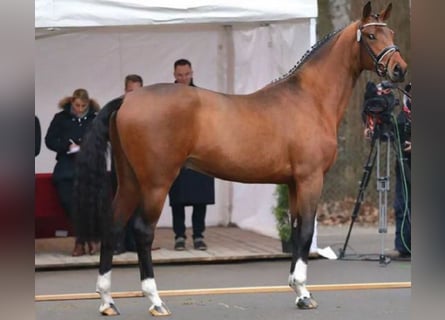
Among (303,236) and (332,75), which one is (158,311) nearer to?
(303,236)

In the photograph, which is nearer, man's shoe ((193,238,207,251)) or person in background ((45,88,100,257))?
person in background ((45,88,100,257))

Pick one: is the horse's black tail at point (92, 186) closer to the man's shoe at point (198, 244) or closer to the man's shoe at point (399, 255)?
the man's shoe at point (198, 244)

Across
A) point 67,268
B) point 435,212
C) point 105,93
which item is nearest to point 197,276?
point 67,268

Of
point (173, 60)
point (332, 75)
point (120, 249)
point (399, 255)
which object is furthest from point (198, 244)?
point (332, 75)

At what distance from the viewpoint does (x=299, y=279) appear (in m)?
6.14

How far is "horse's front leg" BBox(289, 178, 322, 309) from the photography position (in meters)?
6.18

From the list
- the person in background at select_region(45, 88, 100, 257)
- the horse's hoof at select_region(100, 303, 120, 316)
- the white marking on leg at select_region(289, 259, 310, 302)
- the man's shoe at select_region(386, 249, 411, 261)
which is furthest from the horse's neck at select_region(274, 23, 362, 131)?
the person in background at select_region(45, 88, 100, 257)

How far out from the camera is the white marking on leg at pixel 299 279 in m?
6.15

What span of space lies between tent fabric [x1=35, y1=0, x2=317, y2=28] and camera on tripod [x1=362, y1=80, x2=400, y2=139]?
963 mm

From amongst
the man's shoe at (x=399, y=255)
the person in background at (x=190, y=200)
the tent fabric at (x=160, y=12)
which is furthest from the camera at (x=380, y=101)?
the person in background at (x=190, y=200)

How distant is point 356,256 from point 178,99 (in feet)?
11.8

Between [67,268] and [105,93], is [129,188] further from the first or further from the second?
[105,93]

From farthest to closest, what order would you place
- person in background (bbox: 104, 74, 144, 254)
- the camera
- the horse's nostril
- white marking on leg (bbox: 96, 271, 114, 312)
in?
1. person in background (bbox: 104, 74, 144, 254)
2. the camera
3. the horse's nostril
4. white marking on leg (bbox: 96, 271, 114, 312)

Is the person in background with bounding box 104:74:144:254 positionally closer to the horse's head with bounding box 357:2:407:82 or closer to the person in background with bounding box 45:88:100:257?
the person in background with bounding box 45:88:100:257
